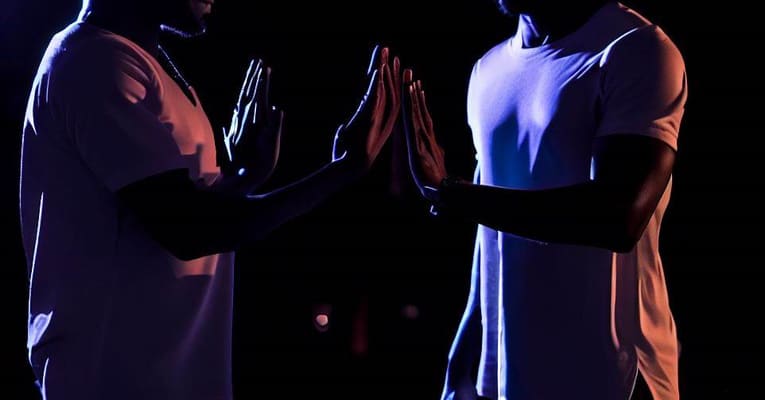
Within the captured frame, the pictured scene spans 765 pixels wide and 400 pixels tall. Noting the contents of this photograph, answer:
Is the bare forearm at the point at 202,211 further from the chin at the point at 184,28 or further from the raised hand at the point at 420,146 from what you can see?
the chin at the point at 184,28

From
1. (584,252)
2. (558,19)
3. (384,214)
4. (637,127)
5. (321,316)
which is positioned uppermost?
(558,19)

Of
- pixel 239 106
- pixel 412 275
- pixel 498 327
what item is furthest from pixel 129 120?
pixel 412 275

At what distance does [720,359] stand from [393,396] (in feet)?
5.27

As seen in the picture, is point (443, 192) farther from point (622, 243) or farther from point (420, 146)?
point (622, 243)

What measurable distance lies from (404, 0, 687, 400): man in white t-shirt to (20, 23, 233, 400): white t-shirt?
1.55ft

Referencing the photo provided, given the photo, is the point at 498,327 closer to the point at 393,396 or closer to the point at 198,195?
the point at 198,195

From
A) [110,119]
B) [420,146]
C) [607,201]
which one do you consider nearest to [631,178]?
[607,201]

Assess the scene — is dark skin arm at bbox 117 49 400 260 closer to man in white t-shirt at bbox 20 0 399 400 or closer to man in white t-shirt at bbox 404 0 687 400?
man in white t-shirt at bbox 20 0 399 400

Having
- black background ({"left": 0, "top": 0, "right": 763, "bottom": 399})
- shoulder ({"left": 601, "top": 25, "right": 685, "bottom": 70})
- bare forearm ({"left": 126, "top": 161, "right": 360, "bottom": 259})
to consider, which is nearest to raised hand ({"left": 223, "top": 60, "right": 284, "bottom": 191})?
bare forearm ({"left": 126, "top": 161, "right": 360, "bottom": 259})

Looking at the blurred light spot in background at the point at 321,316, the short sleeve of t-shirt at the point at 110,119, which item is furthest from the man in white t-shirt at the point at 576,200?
the blurred light spot in background at the point at 321,316

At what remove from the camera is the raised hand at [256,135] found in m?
1.64

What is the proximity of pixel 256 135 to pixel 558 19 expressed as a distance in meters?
0.64

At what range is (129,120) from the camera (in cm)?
121

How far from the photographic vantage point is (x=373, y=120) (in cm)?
154
